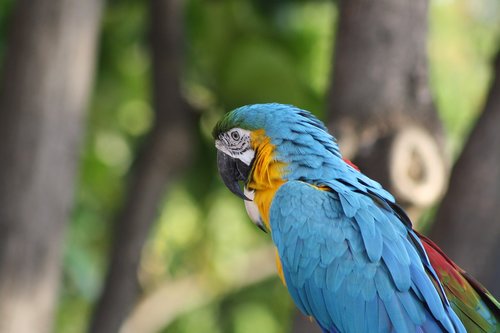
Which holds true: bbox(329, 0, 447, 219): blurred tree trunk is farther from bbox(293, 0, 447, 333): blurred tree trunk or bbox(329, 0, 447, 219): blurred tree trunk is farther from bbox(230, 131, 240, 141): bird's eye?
bbox(230, 131, 240, 141): bird's eye

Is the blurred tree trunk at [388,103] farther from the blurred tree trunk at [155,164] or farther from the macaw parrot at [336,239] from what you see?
the blurred tree trunk at [155,164]

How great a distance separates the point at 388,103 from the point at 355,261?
0.87 m

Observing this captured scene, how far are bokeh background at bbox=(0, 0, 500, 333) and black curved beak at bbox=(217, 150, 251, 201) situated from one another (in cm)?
63

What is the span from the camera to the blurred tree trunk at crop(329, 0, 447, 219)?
2492 mm

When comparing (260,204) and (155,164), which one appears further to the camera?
(155,164)

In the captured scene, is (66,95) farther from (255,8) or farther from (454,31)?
(454,31)

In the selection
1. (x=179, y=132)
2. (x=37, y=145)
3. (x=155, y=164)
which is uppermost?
(x=37, y=145)

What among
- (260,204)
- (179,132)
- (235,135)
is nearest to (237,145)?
(235,135)

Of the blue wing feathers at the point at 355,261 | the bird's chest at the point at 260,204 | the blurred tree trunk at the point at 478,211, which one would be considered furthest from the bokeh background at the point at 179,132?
the blue wing feathers at the point at 355,261

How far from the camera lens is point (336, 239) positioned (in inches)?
68.6

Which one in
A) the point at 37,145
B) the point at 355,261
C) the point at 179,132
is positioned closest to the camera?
the point at 355,261

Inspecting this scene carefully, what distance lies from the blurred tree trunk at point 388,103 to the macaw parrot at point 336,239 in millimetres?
582

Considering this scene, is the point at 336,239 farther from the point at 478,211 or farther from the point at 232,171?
the point at 478,211

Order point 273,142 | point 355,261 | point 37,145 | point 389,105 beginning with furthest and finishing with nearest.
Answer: point 37,145 < point 389,105 < point 273,142 < point 355,261
